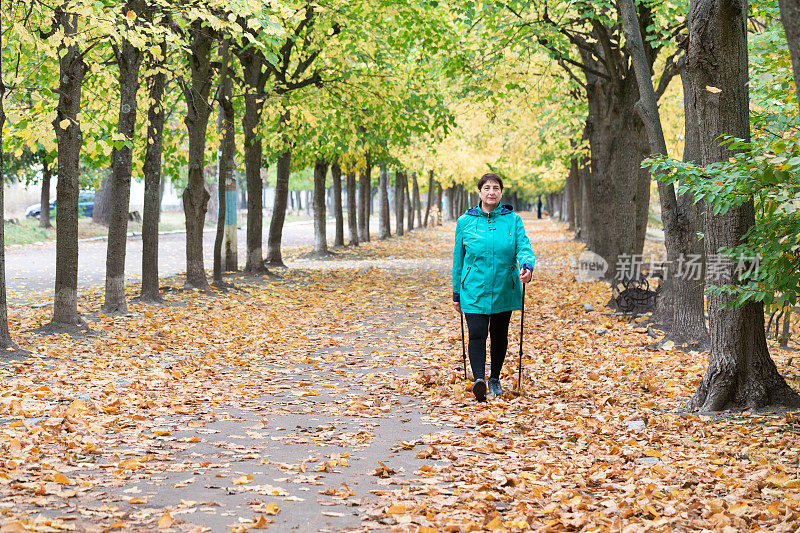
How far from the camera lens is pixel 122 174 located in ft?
39.0

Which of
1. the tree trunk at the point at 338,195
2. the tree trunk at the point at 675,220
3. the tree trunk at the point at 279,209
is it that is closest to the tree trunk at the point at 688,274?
the tree trunk at the point at 675,220

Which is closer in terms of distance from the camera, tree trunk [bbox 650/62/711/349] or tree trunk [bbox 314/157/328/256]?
tree trunk [bbox 650/62/711/349]

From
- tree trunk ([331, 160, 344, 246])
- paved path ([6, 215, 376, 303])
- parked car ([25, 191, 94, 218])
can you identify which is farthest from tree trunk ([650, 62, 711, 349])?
parked car ([25, 191, 94, 218])

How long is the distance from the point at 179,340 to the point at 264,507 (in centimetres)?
657

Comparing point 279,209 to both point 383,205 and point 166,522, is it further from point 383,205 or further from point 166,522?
point 166,522

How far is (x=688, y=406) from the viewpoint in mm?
6871

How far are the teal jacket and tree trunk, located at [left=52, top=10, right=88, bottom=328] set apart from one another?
17.6 feet

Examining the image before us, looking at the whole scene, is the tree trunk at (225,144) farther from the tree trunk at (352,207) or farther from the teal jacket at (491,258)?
the tree trunk at (352,207)

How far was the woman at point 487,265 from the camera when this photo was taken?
7258 mm

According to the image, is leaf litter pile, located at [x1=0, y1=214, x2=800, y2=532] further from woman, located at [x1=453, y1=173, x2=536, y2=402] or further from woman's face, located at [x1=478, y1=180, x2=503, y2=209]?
woman's face, located at [x1=478, y1=180, x2=503, y2=209]

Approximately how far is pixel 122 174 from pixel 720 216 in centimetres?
853

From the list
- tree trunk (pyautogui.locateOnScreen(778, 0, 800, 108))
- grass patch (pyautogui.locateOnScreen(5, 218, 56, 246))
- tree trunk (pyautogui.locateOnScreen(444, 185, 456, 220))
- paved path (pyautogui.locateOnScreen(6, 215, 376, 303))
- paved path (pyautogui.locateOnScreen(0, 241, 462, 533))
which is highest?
tree trunk (pyautogui.locateOnScreen(444, 185, 456, 220))

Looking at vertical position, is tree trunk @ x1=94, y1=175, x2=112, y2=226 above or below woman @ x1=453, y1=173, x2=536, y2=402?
above

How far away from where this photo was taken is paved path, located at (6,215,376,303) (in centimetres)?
1611
